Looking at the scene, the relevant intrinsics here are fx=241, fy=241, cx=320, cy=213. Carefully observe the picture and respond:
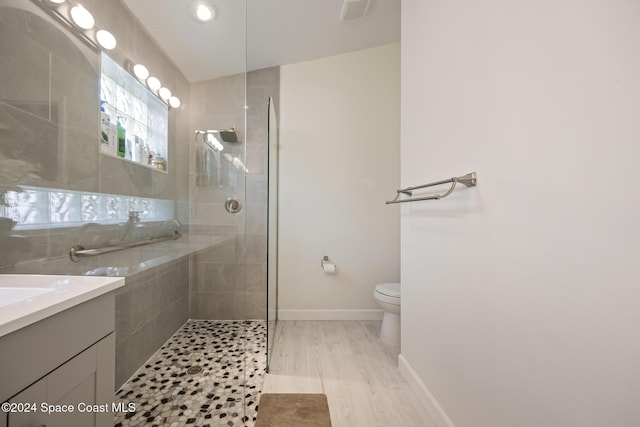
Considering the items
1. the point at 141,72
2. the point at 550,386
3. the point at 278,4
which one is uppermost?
the point at 278,4

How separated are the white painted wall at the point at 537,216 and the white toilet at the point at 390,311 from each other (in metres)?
0.66

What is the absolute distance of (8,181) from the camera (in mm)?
876

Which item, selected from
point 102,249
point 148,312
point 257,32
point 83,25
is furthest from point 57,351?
point 257,32

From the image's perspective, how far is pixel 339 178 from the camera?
8.31ft

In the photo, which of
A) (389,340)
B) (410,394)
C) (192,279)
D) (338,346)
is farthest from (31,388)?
(389,340)

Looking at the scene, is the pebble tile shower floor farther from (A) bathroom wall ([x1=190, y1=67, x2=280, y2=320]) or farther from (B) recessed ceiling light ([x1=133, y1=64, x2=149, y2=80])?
(B) recessed ceiling light ([x1=133, y1=64, x2=149, y2=80])

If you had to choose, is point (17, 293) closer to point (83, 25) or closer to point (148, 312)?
point (148, 312)

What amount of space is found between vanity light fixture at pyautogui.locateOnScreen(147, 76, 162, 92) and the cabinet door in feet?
4.37

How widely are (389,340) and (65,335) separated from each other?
6.71 feet

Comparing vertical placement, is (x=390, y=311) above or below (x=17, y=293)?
below

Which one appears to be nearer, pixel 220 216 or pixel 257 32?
pixel 220 216

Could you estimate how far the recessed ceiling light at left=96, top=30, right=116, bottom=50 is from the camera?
1138 millimetres

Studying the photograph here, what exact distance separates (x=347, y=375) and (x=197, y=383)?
3.04 ft

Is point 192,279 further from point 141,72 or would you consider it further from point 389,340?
point 389,340
